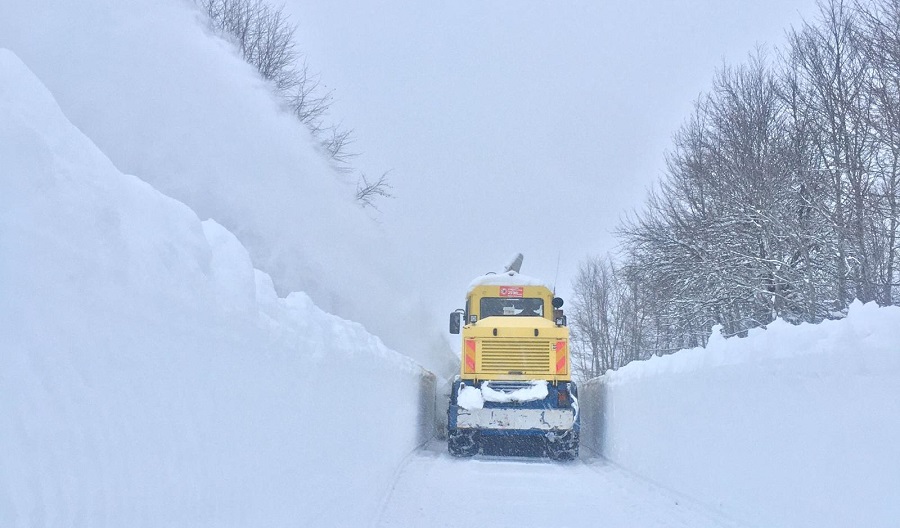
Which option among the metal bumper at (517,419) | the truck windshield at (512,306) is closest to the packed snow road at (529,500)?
the metal bumper at (517,419)

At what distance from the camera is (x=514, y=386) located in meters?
13.8

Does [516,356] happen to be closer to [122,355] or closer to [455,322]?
[455,322]

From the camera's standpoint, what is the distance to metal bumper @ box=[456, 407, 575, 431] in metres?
13.4

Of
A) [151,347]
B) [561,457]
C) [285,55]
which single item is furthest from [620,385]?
[285,55]

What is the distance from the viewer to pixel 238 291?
362 centimetres

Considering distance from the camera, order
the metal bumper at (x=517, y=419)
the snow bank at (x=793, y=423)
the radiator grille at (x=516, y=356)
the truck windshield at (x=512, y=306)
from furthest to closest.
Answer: the truck windshield at (x=512, y=306) → the radiator grille at (x=516, y=356) → the metal bumper at (x=517, y=419) → the snow bank at (x=793, y=423)

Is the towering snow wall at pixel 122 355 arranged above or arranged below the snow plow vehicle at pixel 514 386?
below

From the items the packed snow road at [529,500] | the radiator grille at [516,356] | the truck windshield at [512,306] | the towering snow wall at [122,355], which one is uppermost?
the truck windshield at [512,306]

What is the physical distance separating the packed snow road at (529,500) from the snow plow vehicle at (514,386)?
0.86m

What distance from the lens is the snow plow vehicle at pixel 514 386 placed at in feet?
44.1

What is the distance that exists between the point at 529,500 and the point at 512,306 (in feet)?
21.9

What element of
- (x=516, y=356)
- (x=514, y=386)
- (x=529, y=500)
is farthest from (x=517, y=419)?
(x=529, y=500)

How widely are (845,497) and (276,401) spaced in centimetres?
A: 365

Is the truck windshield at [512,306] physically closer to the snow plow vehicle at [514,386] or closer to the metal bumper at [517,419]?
the snow plow vehicle at [514,386]
